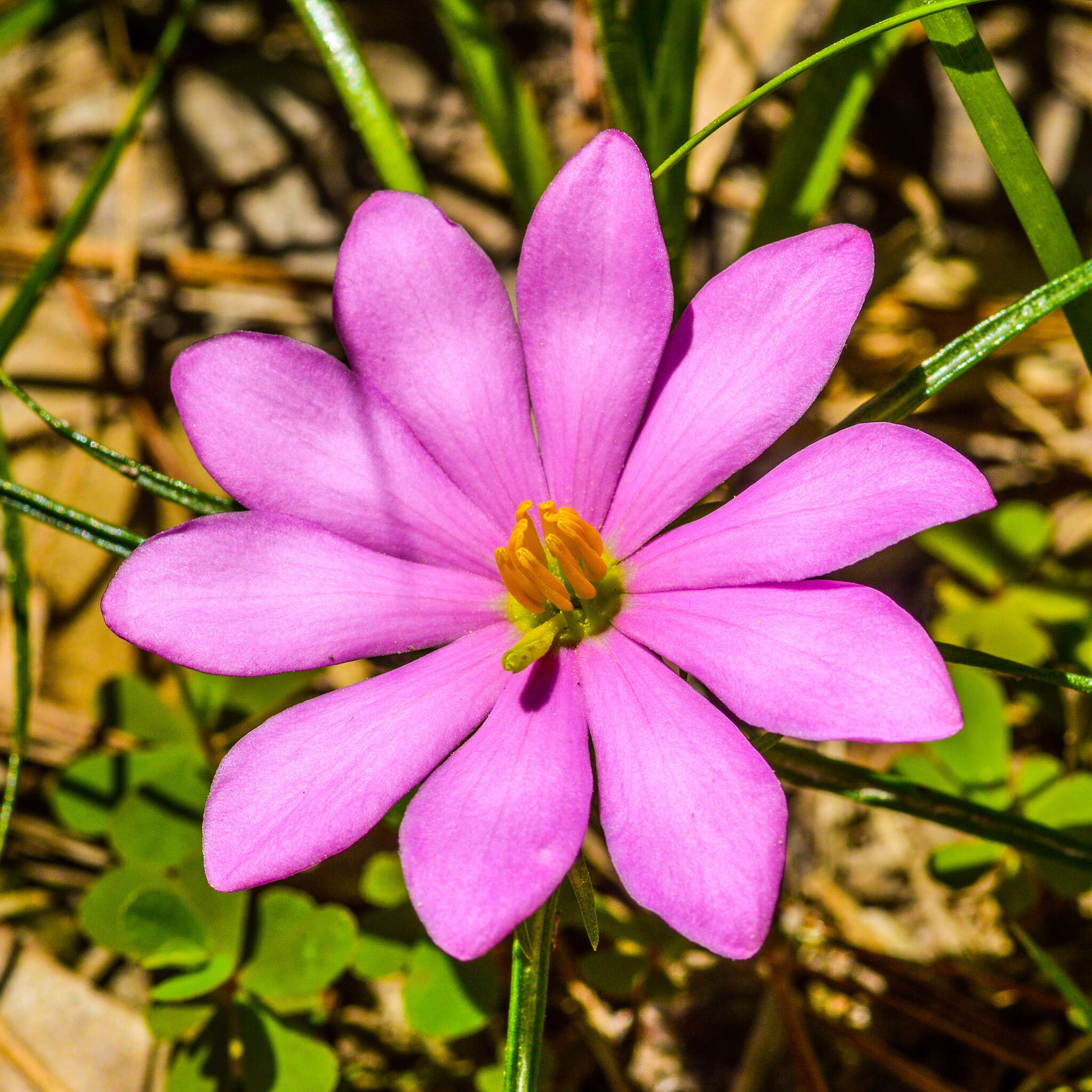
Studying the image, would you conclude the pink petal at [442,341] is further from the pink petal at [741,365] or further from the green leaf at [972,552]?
the green leaf at [972,552]

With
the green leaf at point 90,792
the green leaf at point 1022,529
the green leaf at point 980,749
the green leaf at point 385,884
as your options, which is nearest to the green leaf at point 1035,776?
the green leaf at point 980,749

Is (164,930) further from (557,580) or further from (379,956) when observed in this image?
(557,580)

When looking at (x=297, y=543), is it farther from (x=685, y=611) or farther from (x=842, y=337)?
(x=842, y=337)

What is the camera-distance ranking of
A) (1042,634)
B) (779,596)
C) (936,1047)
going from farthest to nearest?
(1042,634)
(936,1047)
(779,596)

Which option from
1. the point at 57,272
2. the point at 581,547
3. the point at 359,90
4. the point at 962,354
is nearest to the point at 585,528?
the point at 581,547

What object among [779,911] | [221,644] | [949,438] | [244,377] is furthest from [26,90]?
[779,911]
